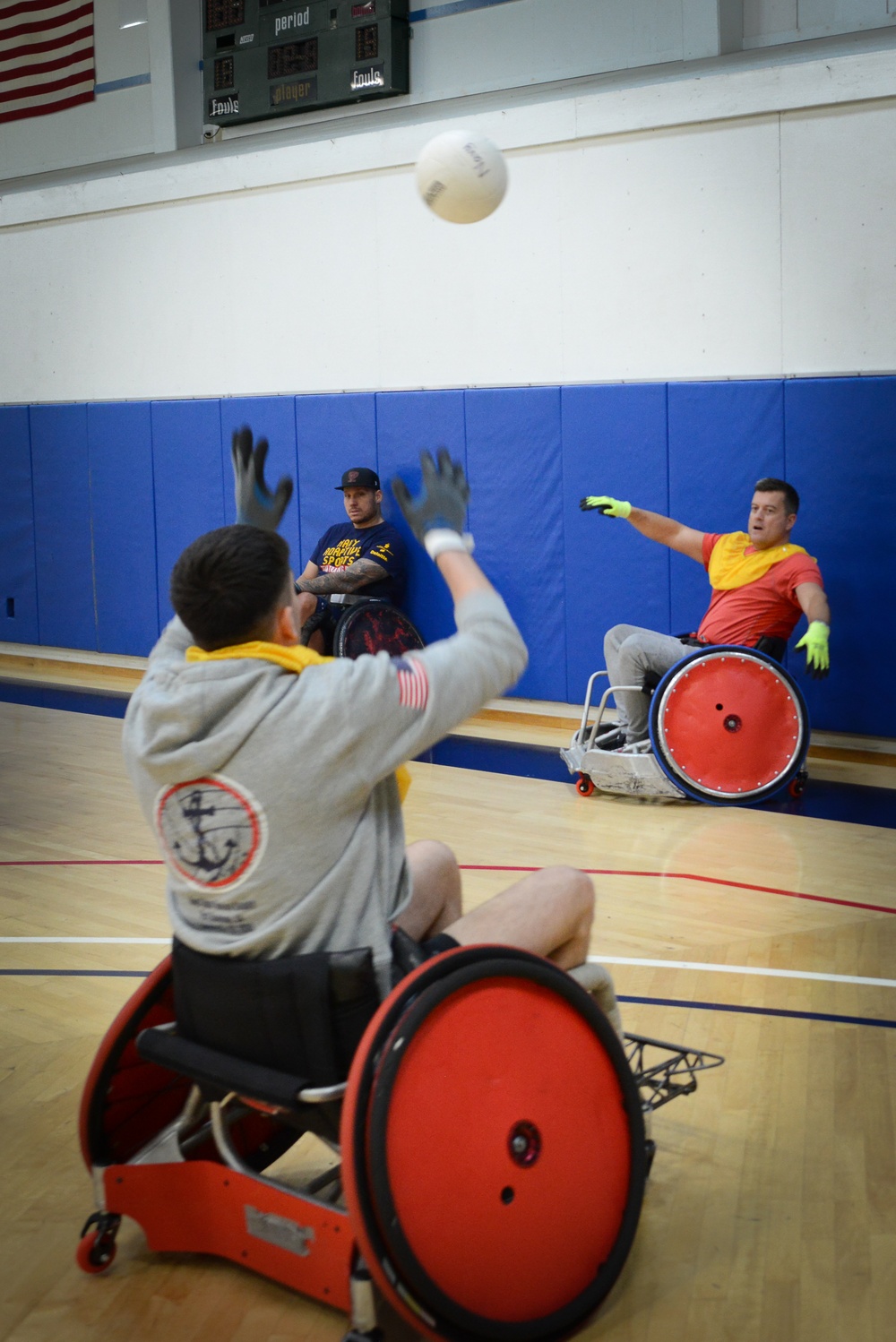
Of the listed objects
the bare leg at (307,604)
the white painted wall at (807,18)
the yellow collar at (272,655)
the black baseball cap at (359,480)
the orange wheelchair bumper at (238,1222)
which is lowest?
the orange wheelchair bumper at (238,1222)

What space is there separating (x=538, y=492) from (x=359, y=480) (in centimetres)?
105

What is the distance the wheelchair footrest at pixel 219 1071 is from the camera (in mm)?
1935

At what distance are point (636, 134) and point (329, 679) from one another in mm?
5684

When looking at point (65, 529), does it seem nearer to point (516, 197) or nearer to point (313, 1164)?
point (516, 197)

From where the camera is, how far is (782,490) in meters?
5.67

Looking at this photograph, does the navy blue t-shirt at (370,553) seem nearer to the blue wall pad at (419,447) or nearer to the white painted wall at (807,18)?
the blue wall pad at (419,447)

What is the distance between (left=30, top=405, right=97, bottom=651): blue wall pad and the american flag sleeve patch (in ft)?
26.4

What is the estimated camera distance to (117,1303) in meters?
2.17

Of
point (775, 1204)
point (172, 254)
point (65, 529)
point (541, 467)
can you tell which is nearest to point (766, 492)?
point (541, 467)

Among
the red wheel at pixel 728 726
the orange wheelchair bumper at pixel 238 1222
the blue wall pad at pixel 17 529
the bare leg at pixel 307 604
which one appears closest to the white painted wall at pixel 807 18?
the red wheel at pixel 728 726

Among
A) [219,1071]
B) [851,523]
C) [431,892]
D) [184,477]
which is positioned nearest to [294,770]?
[219,1071]

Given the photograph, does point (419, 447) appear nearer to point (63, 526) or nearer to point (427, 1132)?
point (63, 526)

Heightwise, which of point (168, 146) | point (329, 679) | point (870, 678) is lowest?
point (870, 678)

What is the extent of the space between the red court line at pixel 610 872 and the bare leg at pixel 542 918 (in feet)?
6.74
